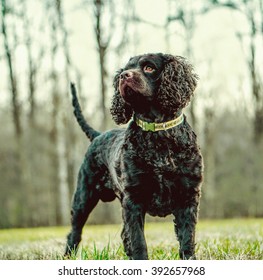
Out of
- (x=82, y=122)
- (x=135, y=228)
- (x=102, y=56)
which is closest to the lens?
(x=135, y=228)

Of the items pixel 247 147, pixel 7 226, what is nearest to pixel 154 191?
pixel 7 226

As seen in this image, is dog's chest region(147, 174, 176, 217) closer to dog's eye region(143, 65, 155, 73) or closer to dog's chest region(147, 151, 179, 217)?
dog's chest region(147, 151, 179, 217)

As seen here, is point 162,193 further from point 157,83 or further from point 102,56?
point 102,56

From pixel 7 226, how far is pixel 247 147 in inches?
312

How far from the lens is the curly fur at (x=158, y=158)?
3088 mm

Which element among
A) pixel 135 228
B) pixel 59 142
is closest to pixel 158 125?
pixel 135 228

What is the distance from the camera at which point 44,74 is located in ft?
42.7

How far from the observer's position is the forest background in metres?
9.23

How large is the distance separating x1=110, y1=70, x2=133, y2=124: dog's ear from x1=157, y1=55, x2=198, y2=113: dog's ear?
0.43 meters

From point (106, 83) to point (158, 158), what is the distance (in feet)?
28.0

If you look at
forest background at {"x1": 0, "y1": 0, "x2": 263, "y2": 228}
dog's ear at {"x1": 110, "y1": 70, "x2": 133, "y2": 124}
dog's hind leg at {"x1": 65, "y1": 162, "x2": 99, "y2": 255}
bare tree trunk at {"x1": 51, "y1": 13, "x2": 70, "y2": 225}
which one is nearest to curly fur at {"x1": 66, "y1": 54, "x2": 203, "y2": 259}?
dog's ear at {"x1": 110, "y1": 70, "x2": 133, "y2": 124}

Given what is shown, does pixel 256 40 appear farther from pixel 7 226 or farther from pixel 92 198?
pixel 7 226

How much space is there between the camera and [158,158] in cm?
312

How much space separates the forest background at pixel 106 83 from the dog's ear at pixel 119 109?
3.84 metres
